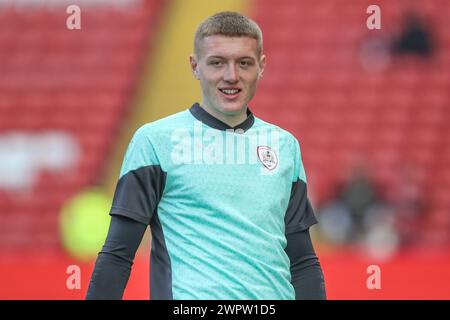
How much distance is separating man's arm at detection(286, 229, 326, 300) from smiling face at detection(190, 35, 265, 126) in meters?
0.37

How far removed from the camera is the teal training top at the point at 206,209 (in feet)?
8.06

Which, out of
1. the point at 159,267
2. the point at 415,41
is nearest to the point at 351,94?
the point at 415,41

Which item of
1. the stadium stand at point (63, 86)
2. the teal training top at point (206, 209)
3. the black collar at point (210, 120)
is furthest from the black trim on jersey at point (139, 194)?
the stadium stand at point (63, 86)

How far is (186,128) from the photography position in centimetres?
259

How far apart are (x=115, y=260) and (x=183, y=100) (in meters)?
10.4

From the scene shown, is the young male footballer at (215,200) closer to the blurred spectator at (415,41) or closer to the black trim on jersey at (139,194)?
the black trim on jersey at (139,194)

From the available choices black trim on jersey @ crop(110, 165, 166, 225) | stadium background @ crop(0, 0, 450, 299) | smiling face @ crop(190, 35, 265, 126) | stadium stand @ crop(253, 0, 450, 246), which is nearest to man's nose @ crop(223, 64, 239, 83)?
smiling face @ crop(190, 35, 265, 126)

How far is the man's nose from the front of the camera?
2.55 meters

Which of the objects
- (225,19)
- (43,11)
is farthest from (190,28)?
(225,19)

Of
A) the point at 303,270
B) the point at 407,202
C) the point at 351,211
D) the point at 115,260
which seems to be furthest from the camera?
the point at 407,202

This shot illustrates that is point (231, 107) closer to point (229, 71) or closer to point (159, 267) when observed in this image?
point (229, 71)

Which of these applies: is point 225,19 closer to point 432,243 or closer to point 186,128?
point 186,128

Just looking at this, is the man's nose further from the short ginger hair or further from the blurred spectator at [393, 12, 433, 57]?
the blurred spectator at [393, 12, 433, 57]

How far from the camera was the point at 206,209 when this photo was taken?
2.50 metres
